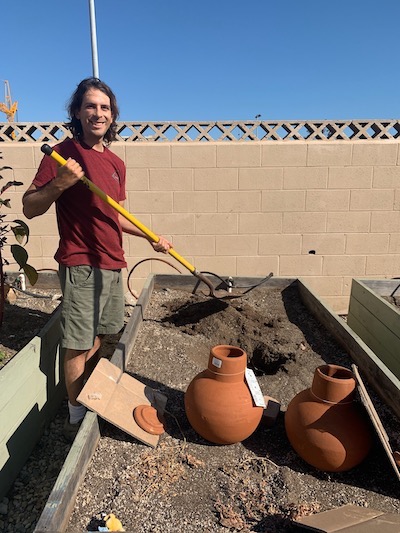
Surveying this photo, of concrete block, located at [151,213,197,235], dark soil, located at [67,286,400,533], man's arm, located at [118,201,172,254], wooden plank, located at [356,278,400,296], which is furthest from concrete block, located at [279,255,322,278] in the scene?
man's arm, located at [118,201,172,254]

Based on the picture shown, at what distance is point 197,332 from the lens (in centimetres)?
316

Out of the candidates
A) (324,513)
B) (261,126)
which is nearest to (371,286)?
(261,126)

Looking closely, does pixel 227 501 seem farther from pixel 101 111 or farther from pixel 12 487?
pixel 101 111

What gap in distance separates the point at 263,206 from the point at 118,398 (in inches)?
117

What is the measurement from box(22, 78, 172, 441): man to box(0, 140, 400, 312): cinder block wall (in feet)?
6.40

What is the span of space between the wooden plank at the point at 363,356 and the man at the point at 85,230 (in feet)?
5.13

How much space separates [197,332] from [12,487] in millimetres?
1579

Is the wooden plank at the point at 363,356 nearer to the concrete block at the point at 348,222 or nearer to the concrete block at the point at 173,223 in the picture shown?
the concrete block at the point at 348,222

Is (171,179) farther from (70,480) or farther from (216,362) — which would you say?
(70,480)

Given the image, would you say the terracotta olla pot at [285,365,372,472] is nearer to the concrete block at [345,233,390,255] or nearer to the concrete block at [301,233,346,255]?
the concrete block at [301,233,346,255]

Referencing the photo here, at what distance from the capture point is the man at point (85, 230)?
2.15 metres

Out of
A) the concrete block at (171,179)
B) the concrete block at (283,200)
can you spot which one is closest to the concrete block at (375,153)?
the concrete block at (283,200)

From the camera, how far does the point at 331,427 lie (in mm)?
1656

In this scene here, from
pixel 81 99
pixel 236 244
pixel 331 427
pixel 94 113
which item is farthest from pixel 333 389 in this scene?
pixel 236 244
